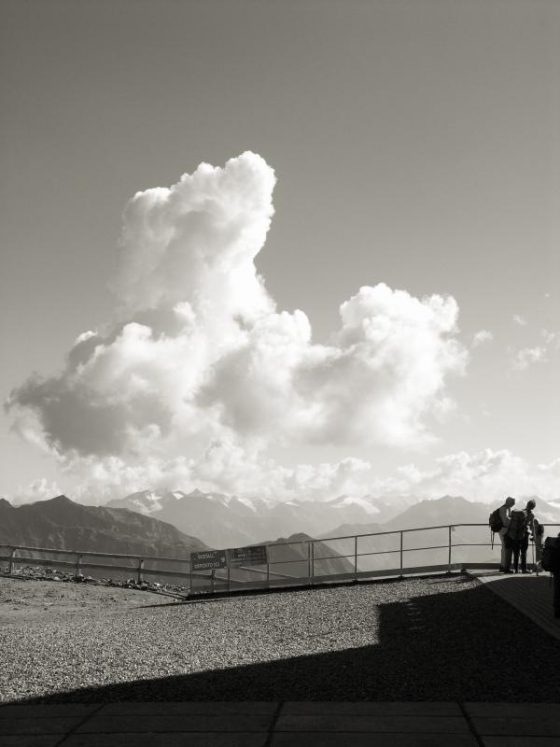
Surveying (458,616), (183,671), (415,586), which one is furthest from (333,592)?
(183,671)

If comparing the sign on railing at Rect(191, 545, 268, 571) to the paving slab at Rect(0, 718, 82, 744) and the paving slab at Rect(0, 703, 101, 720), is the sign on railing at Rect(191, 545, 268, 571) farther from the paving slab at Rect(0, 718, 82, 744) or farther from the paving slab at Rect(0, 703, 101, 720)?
the paving slab at Rect(0, 718, 82, 744)

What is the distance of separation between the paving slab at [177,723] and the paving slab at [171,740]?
4.2 inches

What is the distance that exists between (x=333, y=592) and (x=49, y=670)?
11488 mm

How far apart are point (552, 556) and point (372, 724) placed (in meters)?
Result: 6.70

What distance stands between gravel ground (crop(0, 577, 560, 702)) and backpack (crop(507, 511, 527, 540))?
3150 millimetres

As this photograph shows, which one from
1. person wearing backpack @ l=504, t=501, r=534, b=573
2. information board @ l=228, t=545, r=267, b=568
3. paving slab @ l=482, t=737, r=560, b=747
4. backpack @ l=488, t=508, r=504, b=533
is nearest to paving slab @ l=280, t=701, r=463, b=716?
paving slab @ l=482, t=737, r=560, b=747

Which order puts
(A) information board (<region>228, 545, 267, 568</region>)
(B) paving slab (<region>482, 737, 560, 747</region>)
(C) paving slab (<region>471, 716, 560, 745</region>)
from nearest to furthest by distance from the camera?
(B) paving slab (<region>482, 737, 560, 747</region>), (C) paving slab (<region>471, 716, 560, 745</region>), (A) information board (<region>228, 545, 267, 568</region>)

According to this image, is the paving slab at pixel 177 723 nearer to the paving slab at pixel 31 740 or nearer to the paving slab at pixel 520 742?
the paving slab at pixel 31 740

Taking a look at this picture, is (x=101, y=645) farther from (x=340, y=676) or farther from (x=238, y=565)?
(x=238, y=565)

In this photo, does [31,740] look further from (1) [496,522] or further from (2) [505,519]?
(1) [496,522]

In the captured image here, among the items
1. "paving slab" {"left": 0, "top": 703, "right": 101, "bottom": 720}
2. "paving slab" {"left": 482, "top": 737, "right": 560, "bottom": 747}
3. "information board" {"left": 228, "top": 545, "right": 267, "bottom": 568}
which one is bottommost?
"paving slab" {"left": 0, "top": 703, "right": 101, "bottom": 720}

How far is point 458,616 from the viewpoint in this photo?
41.3 ft

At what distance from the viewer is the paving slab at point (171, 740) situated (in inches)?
208

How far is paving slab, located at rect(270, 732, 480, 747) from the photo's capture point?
5.19 metres
